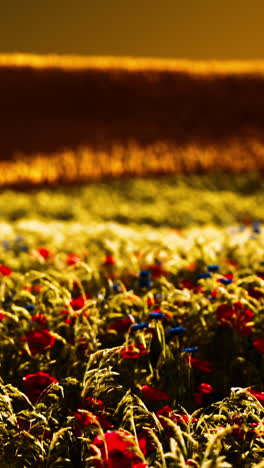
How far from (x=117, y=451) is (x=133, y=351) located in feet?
2.93

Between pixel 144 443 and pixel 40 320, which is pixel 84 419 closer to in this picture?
pixel 144 443

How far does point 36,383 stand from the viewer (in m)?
2.24

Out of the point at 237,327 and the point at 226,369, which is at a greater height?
the point at 237,327

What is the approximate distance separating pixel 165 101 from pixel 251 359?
2206 centimetres

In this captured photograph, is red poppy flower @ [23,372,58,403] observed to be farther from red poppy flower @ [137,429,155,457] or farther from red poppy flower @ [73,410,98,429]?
red poppy flower @ [137,429,155,457]

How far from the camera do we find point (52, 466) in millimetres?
1863

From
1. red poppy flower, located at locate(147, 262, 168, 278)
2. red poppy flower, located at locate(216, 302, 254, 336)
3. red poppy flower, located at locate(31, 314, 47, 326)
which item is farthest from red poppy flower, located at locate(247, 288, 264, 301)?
red poppy flower, located at locate(31, 314, 47, 326)

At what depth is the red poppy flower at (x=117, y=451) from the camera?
1.67m

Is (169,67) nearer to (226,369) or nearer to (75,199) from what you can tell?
(75,199)

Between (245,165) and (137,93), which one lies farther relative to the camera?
(137,93)

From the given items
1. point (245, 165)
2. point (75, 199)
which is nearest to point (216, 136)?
point (245, 165)

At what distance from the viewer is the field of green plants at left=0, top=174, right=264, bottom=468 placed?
191 centimetres

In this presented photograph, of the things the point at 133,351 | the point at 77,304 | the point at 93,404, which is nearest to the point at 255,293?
the point at 133,351

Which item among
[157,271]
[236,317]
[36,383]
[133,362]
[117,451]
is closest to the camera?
[117,451]
